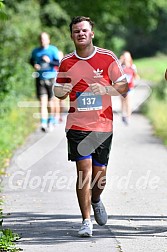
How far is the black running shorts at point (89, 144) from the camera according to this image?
341 inches

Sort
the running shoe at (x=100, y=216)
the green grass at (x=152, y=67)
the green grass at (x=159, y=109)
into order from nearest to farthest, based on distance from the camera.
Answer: the running shoe at (x=100, y=216) < the green grass at (x=159, y=109) < the green grass at (x=152, y=67)

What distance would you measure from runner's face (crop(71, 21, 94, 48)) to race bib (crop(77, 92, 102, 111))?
1.54 ft

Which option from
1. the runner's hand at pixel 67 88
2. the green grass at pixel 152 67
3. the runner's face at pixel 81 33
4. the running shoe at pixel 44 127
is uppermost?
the runner's face at pixel 81 33

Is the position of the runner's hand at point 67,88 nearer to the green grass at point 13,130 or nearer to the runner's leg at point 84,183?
the runner's leg at point 84,183

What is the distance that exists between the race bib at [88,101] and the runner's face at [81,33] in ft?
1.54

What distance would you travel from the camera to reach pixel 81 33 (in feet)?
28.4

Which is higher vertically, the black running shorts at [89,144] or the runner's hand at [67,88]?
the runner's hand at [67,88]

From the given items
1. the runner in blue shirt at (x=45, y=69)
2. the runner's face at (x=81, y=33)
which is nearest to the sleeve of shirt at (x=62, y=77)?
the runner's face at (x=81, y=33)

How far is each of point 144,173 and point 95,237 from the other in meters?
4.77

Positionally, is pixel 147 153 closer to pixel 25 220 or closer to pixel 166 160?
pixel 166 160

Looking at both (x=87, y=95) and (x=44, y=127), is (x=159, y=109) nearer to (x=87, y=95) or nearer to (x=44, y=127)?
(x=44, y=127)

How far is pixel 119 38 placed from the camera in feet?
306

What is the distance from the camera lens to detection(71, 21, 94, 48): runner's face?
340 inches

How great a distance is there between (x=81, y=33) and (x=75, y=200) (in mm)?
2878
